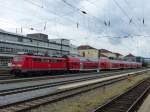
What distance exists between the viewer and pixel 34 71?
4294 cm

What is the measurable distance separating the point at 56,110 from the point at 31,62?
1087 inches

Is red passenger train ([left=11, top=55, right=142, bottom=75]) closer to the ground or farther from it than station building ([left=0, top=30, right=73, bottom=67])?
closer to the ground

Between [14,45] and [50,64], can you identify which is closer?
[50,64]

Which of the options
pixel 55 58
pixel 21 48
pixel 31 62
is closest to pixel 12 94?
pixel 31 62

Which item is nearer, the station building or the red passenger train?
the red passenger train

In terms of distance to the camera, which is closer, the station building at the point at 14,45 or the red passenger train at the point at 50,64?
the red passenger train at the point at 50,64

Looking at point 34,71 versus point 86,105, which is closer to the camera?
point 86,105

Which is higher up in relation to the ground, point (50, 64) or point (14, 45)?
point (14, 45)

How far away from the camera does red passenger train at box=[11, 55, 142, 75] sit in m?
40.9

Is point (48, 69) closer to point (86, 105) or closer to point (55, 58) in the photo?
point (55, 58)

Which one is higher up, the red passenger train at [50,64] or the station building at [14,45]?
the station building at [14,45]

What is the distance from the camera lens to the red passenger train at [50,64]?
4088cm

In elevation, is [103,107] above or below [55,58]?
below

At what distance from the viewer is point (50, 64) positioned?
48.0 meters
